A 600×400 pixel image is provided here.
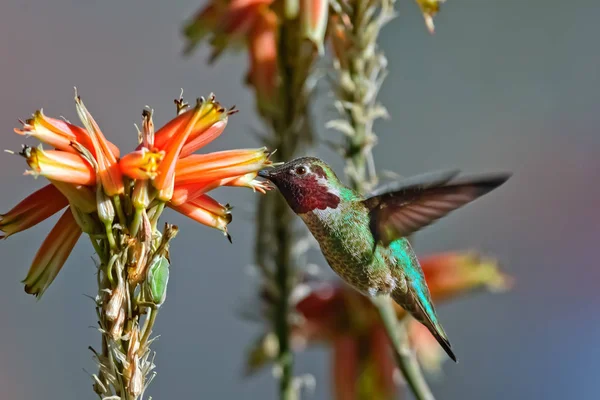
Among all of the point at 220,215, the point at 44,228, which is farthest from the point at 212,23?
the point at 44,228

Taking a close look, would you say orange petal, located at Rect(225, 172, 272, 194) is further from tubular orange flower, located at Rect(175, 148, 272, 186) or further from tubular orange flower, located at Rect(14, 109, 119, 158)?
tubular orange flower, located at Rect(14, 109, 119, 158)

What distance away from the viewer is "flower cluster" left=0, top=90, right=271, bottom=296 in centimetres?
121

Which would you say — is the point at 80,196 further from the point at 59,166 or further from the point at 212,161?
the point at 212,161

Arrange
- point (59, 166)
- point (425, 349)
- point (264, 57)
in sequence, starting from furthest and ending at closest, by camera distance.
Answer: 1. point (425, 349)
2. point (264, 57)
3. point (59, 166)

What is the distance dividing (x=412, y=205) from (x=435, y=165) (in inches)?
131

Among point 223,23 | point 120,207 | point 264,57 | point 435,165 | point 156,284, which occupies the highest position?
point 435,165

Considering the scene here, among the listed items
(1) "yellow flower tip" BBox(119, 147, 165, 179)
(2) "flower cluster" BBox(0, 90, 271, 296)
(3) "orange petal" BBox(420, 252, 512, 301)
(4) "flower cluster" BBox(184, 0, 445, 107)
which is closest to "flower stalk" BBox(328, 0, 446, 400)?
(4) "flower cluster" BBox(184, 0, 445, 107)

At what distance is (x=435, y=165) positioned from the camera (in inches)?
195

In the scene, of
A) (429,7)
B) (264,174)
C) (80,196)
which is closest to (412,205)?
(264,174)

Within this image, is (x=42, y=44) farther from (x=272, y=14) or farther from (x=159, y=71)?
(x=272, y=14)

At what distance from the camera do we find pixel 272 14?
2.09 m

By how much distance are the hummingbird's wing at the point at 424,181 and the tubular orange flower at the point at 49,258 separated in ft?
2.19

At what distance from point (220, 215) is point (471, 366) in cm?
399

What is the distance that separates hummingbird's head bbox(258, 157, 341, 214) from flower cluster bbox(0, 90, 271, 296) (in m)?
0.17
